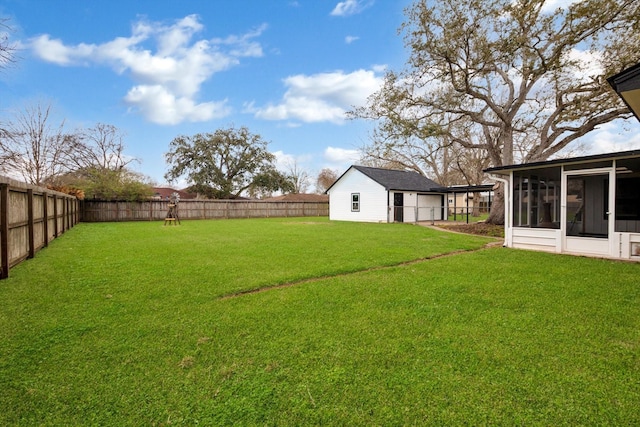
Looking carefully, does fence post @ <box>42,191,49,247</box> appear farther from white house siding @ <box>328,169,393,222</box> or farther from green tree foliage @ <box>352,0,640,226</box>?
white house siding @ <box>328,169,393,222</box>

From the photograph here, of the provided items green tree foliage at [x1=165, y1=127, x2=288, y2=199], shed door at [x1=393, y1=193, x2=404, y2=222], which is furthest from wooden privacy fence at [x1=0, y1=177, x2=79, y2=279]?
green tree foliage at [x1=165, y1=127, x2=288, y2=199]

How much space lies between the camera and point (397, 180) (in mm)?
22562

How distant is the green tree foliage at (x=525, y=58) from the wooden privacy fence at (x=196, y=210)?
1522 cm

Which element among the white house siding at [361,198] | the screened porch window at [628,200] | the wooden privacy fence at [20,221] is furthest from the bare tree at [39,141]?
the screened porch window at [628,200]

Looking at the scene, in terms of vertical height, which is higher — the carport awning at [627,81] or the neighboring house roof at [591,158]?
the carport awning at [627,81]

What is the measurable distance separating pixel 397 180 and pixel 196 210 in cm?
1525

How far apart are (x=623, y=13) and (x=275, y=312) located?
15819mm

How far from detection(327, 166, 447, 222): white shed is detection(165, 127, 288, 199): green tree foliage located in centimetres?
1440

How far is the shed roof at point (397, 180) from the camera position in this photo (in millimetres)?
21139

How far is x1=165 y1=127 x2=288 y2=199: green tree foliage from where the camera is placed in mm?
33812

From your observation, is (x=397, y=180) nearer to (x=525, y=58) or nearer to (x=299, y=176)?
(x=525, y=58)

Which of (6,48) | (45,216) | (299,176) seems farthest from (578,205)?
(299,176)

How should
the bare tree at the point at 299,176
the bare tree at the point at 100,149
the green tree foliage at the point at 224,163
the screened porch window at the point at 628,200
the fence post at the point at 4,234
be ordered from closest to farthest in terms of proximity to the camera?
1. the fence post at the point at 4,234
2. the screened porch window at the point at 628,200
3. the bare tree at the point at 100,149
4. the green tree foliage at the point at 224,163
5. the bare tree at the point at 299,176

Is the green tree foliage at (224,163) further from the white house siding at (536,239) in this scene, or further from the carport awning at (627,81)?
the carport awning at (627,81)
